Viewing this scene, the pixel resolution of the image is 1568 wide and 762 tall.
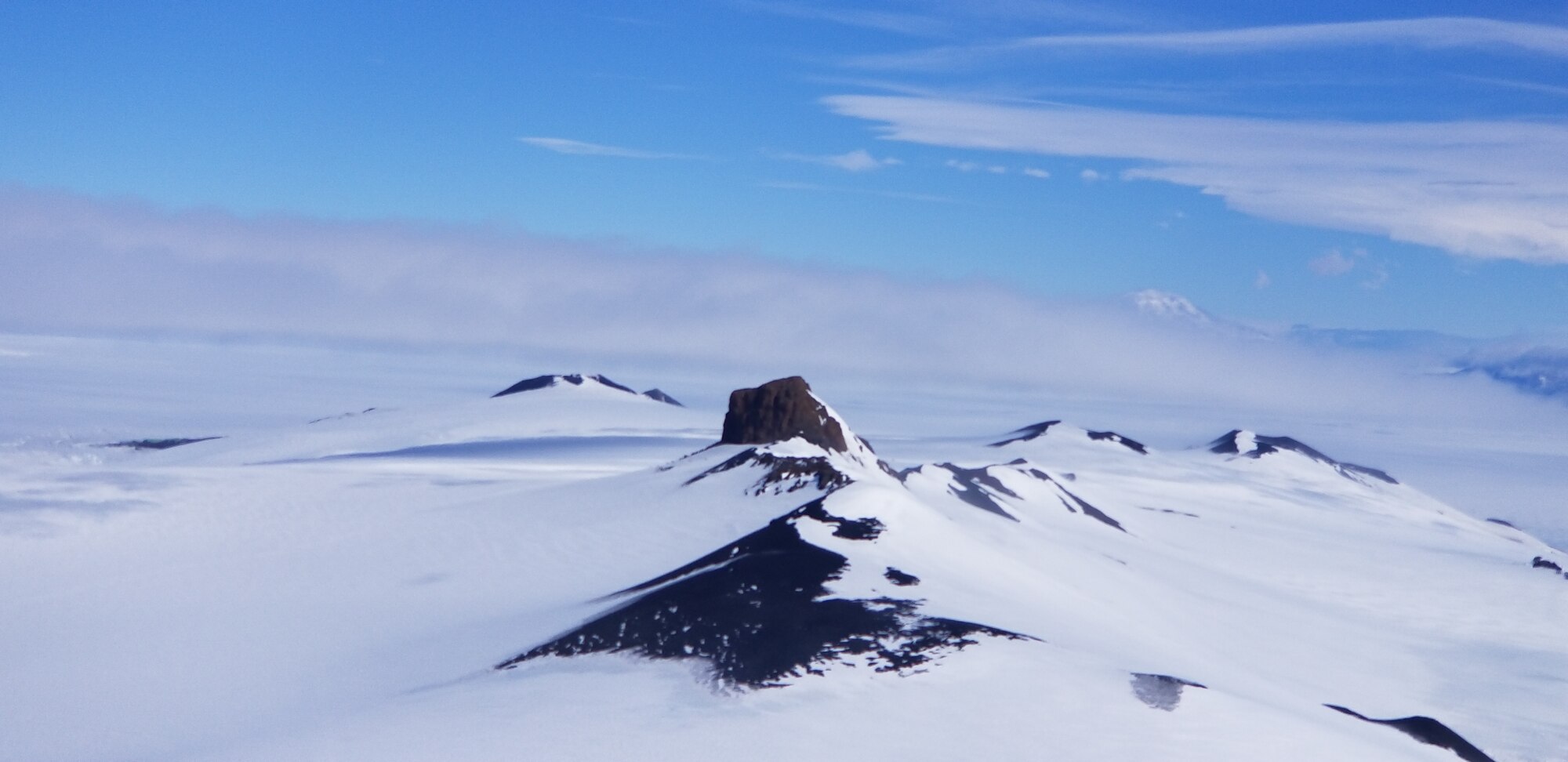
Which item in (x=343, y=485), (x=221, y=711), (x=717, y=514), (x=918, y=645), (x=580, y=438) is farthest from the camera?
(x=580, y=438)

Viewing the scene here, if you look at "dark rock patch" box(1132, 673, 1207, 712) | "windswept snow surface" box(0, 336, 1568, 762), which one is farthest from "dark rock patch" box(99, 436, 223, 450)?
"dark rock patch" box(1132, 673, 1207, 712)

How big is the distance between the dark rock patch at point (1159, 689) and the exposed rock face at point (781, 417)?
25.6 metres

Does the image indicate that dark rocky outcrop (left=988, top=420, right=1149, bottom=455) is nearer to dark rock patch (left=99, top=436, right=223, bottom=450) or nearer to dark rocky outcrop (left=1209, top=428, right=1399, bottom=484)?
dark rocky outcrop (left=1209, top=428, right=1399, bottom=484)

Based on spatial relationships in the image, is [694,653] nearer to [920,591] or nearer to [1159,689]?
[920,591]

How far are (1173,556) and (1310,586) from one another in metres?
7.51

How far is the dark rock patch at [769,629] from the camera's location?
24891 mm

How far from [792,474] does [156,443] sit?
82678 mm

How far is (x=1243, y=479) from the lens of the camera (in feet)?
382

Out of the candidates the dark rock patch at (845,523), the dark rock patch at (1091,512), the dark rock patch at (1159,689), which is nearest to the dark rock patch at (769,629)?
the dark rock patch at (845,523)

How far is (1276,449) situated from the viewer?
135 m

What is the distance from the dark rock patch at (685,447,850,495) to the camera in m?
40.9

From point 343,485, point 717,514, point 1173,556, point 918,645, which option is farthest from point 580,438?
point 918,645

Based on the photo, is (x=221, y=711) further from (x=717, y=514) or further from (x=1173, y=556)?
(x=1173, y=556)

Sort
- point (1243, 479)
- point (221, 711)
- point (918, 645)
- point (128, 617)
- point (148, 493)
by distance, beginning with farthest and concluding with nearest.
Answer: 1. point (1243, 479)
2. point (148, 493)
3. point (128, 617)
4. point (221, 711)
5. point (918, 645)
